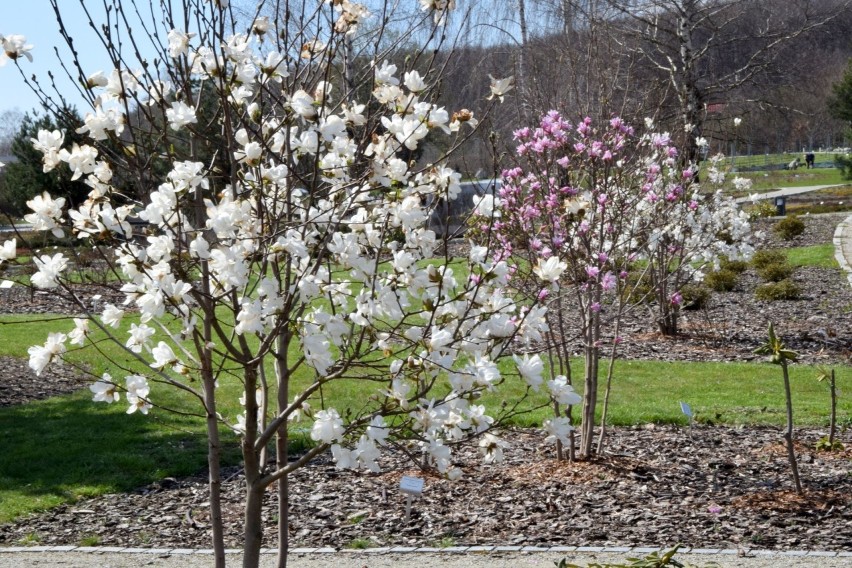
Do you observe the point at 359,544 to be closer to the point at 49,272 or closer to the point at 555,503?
the point at 555,503

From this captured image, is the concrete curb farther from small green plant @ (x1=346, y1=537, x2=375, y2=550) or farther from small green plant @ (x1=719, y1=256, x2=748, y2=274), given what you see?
small green plant @ (x1=346, y1=537, x2=375, y2=550)

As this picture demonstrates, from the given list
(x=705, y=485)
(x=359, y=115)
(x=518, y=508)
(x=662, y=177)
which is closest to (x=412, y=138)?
(x=359, y=115)

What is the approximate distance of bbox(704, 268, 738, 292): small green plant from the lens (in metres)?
13.6

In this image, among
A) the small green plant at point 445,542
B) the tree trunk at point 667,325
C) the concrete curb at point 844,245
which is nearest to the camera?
the small green plant at point 445,542

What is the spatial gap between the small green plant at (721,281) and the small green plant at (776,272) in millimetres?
435

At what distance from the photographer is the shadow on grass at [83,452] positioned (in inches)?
221

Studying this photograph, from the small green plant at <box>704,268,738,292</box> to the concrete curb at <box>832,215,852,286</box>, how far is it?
1.54 metres

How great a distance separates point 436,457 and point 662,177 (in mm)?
5401

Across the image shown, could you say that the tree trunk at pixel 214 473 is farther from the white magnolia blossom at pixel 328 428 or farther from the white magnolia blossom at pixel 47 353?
the white magnolia blossom at pixel 328 428

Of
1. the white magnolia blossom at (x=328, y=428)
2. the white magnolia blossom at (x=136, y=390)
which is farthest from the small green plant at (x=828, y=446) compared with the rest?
the white magnolia blossom at (x=136, y=390)

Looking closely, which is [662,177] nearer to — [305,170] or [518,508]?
[518,508]

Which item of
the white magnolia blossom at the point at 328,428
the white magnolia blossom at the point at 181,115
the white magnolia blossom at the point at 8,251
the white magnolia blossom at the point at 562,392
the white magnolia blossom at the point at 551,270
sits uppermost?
the white magnolia blossom at the point at 181,115

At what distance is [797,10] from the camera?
1989 centimetres

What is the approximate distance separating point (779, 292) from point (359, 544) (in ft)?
31.7
